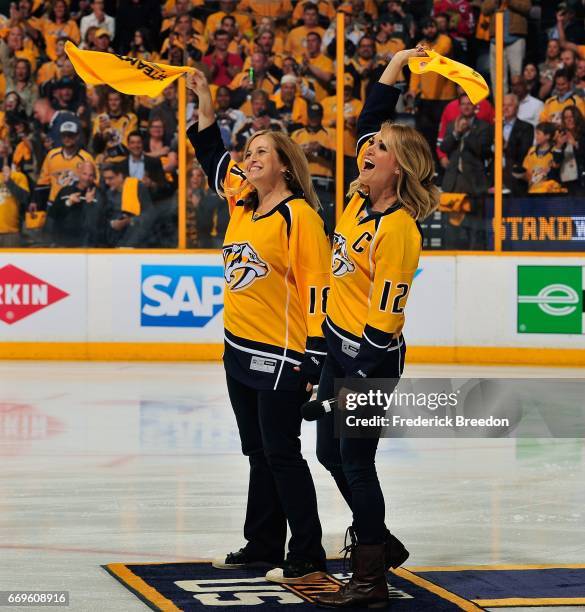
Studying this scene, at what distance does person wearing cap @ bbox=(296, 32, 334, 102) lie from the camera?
1321 cm

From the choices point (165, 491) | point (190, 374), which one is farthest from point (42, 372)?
point (165, 491)

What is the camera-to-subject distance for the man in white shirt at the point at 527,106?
42.6 feet

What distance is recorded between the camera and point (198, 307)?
13.2m

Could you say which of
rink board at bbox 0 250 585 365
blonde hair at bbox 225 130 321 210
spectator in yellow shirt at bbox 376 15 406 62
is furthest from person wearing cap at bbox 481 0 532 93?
blonde hair at bbox 225 130 321 210

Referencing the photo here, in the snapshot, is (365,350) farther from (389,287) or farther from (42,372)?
(42,372)

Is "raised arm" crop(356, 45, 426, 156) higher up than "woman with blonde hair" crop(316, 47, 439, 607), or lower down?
higher up

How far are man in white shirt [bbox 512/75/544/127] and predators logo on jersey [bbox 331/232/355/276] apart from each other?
28.3ft

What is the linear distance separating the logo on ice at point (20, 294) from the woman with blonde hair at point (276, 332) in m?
8.51

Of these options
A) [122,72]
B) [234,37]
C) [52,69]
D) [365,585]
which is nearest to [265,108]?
[234,37]

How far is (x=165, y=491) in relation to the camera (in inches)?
267

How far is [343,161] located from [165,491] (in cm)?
681

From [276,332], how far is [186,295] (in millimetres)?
8374

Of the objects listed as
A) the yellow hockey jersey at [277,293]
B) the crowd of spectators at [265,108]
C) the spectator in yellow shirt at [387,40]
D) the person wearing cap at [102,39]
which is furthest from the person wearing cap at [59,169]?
the yellow hockey jersey at [277,293]

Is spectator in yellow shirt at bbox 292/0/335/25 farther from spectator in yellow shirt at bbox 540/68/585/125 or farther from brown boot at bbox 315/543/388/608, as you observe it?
brown boot at bbox 315/543/388/608
